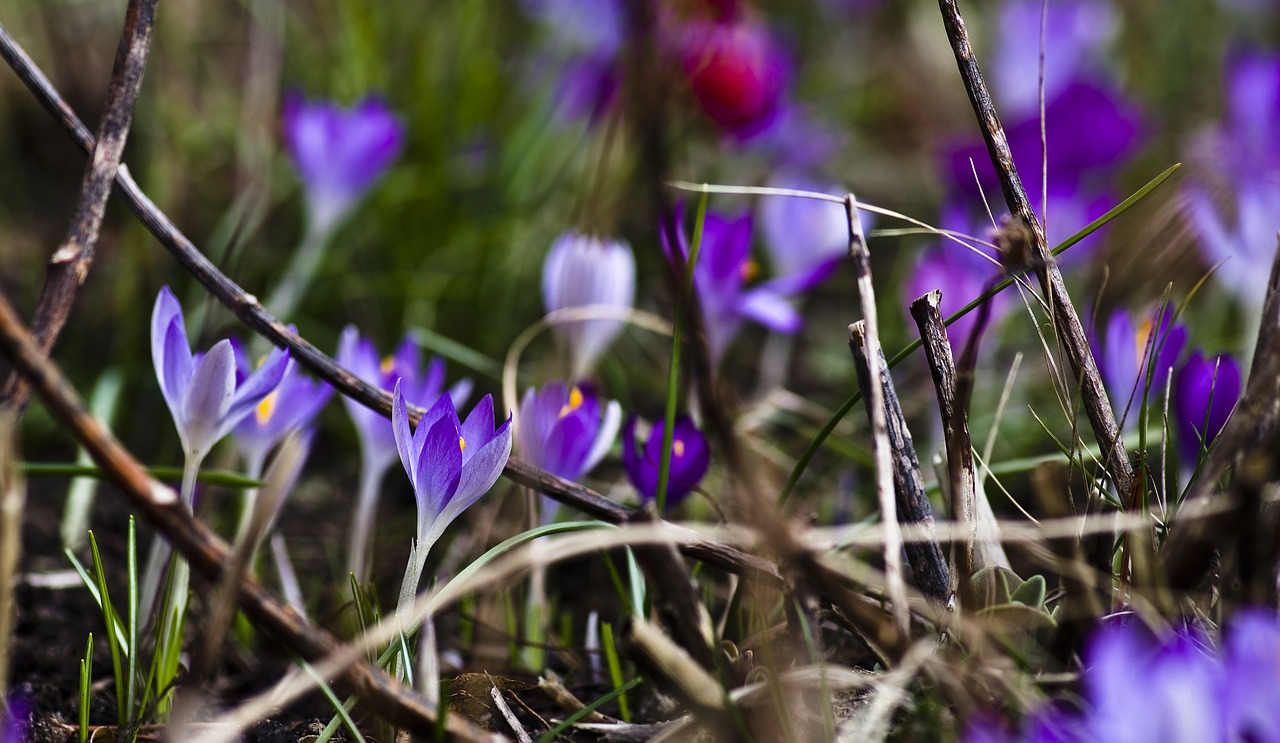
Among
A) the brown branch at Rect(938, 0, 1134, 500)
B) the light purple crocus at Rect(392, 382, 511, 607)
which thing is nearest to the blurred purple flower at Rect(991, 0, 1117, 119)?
the brown branch at Rect(938, 0, 1134, 500)

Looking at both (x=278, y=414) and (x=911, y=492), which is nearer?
(x=911, y=492)

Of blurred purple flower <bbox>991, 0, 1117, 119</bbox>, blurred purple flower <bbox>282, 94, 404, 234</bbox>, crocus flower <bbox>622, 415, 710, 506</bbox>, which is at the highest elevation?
blurred purple flower <bbox>991, 0, 1117, 119</bbox>

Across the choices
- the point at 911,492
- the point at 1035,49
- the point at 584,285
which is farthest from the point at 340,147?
the point at 1035,49

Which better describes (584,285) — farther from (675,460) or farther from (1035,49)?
(1035,49)

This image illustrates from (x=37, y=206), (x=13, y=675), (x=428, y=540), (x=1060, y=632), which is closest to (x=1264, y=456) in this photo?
(x=1060, y=632)

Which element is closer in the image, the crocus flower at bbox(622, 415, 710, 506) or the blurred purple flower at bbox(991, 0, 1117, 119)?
the crocus flower at bbox(622, 415, 710, 506)

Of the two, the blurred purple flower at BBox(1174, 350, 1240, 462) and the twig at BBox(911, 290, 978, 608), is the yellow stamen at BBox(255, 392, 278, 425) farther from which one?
the blurred purple flower at BBox(1174, 350, 1240, 462)

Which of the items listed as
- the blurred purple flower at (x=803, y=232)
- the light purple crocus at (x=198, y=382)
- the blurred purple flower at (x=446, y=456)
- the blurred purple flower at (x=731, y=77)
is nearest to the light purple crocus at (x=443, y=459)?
the blurred purple flower at (x=446, y=456)
